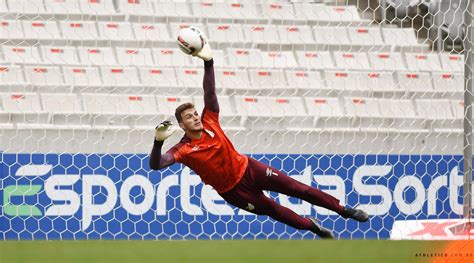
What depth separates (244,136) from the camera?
3.60 metres

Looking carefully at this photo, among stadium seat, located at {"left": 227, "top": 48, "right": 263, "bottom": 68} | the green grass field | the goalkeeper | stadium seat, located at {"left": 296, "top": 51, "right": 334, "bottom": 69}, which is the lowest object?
the green grass field

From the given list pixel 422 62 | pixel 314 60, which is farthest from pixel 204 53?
pixel 314 60

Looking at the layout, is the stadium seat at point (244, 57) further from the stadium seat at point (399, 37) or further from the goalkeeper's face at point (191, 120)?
the goalkeeper's face at point (191, 120)

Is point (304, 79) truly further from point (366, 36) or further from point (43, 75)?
point (43, 75)

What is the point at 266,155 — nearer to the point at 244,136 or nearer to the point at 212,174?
the point at 244,136

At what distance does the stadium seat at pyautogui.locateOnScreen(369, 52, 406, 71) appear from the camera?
13.3ft

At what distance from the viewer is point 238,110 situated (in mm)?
3969

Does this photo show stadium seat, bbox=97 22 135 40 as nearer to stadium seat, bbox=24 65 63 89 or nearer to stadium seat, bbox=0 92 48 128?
stadium seat, bbox=24 65 63 89

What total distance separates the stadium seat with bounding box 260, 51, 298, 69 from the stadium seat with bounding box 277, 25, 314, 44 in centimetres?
6

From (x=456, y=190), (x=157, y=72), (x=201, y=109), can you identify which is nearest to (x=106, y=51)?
(x=157, y=72)

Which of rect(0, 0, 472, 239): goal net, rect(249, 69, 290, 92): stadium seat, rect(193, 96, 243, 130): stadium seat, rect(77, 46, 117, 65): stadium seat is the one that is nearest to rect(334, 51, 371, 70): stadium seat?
rect(0, 0, 472, 239): goal net

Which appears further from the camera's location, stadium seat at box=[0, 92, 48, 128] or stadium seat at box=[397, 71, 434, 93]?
stadium seat at box=[397, 71, 434, 93]

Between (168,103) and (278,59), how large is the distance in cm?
68

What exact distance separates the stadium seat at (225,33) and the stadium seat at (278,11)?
0.50 ft
